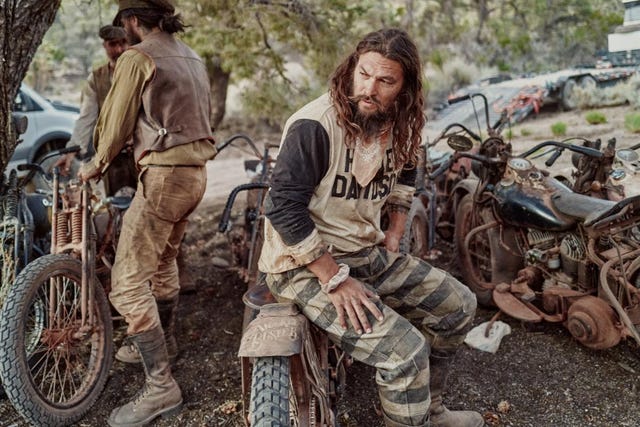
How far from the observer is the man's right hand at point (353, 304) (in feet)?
6.82

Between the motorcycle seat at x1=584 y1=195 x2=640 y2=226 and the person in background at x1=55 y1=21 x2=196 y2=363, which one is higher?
the person in background at x1=55 y1=21 x2=196 y2=363

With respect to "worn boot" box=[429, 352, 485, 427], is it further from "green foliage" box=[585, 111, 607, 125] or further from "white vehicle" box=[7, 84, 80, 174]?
"green foliage" box=[585, 111, 607, 125]

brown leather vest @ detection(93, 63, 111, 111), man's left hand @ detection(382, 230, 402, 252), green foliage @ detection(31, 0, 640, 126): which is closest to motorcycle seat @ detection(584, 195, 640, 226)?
man's left hand @ detection(382, 230, 402, 252)

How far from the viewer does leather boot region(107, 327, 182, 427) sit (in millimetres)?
2922

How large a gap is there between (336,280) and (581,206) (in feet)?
6.21

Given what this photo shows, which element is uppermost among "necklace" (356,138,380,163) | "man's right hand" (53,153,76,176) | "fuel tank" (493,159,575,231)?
"necklace" (356,138,380,163)

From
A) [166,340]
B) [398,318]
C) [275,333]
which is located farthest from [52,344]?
[398,318]

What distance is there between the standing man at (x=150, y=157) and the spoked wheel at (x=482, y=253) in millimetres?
2019

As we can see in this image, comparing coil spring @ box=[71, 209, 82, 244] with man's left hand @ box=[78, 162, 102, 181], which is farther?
coil spring @ box=[71, 209, 82, 244]

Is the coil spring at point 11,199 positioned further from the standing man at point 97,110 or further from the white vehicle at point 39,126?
the white vehicle at point 39,126

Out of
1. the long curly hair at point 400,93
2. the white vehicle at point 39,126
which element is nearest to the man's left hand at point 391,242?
the long curly hair at point 400,93

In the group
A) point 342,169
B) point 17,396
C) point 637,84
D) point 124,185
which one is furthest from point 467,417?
point 637,84

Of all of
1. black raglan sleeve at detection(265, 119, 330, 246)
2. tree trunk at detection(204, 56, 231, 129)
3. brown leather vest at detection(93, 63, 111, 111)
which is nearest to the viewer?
black raglan sleeve at detection(265, 119, 330, 246)

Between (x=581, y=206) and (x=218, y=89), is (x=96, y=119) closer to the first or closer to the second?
(x=581, y=206)
